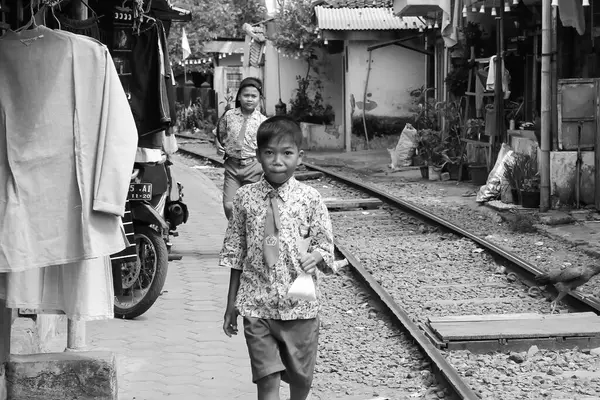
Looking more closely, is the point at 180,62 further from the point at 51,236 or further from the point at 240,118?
the point at 51,236

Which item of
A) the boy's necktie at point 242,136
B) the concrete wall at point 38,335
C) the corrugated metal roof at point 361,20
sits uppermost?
the corrugated metal roof at point 361,20

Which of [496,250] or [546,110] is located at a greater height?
[546,110]

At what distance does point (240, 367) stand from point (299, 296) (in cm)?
246

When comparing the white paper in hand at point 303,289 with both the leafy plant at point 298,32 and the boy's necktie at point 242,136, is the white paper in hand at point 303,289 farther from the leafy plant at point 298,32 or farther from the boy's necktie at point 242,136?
the leafy plant at point 298,32

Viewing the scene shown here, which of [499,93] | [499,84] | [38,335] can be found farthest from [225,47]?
[38,335]

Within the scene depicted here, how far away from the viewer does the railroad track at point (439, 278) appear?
6641 mm

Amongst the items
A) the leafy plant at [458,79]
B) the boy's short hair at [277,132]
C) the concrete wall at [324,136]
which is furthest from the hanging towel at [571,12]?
the concrete wall at [324,136]

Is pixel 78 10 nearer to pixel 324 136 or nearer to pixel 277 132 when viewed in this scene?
pixel 277 132

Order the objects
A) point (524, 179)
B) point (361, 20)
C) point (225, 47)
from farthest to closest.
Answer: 1. point (225, 47)
2. point (361, 20)
3. point (524, 179)

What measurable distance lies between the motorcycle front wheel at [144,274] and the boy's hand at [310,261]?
11.0 ft

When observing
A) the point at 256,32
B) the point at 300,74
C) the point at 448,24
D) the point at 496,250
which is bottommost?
the point at 496,250

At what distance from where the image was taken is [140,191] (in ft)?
25.5

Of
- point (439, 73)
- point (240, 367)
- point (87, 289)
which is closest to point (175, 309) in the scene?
point (240, 367)

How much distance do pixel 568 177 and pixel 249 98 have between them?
23.0ft
